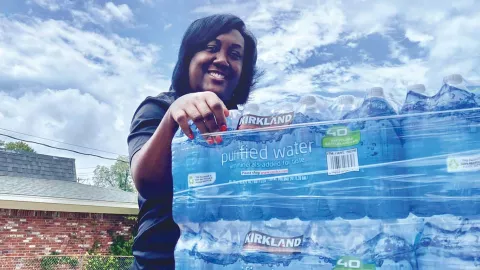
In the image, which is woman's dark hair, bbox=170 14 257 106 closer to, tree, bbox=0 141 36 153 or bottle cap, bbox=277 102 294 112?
bottle cap, bbox=277 102 294 112

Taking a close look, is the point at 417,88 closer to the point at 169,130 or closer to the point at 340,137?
the point at 340,137

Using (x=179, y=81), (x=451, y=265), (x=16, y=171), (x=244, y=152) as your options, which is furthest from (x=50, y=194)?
(x=451, y=265)

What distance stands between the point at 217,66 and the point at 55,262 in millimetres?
7512

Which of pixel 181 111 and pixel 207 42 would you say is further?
pixel 207 42

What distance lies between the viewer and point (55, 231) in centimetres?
897

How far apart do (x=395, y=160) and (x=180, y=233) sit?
1008 mm

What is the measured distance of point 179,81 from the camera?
267 cm

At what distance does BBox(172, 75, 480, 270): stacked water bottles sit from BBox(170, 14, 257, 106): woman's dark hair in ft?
2.07

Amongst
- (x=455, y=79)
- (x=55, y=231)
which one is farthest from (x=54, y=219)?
(x=455, y=79)

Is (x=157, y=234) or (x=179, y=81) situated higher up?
(x=179, y=81)

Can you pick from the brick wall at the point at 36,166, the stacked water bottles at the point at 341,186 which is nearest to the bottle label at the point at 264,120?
the stacked water bottles at the point at 341,186

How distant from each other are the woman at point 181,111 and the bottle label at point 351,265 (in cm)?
72

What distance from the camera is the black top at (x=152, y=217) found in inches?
86.8

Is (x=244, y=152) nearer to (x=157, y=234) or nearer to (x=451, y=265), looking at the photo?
(x=157, y=234)
